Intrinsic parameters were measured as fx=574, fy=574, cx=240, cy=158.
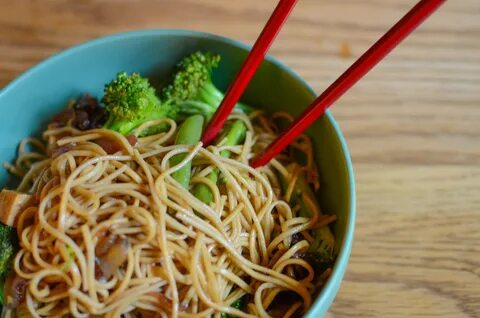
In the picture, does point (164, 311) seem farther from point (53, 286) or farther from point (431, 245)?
point (431, 245)

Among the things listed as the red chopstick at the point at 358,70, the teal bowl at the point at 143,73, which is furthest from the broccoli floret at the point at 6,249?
the red chopstick at the point at 358,70

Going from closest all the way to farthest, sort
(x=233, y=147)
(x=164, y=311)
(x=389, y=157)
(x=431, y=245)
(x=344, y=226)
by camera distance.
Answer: (x=164, y=311), (x=344, y=226), (x=233, y=147), (x=431, y=245), (x=389, y=157)

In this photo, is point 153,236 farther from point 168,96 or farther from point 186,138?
point 168,96

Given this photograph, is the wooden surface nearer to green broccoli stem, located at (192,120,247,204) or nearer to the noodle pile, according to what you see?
the noodle pile

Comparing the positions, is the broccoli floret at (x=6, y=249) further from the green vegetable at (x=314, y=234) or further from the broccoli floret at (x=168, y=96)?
the green vegetable at (x=314, y=234)

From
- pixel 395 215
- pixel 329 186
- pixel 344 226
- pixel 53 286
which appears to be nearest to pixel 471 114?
pixel 395 215

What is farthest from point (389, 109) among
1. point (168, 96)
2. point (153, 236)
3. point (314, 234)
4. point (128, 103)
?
point (153, 236)
